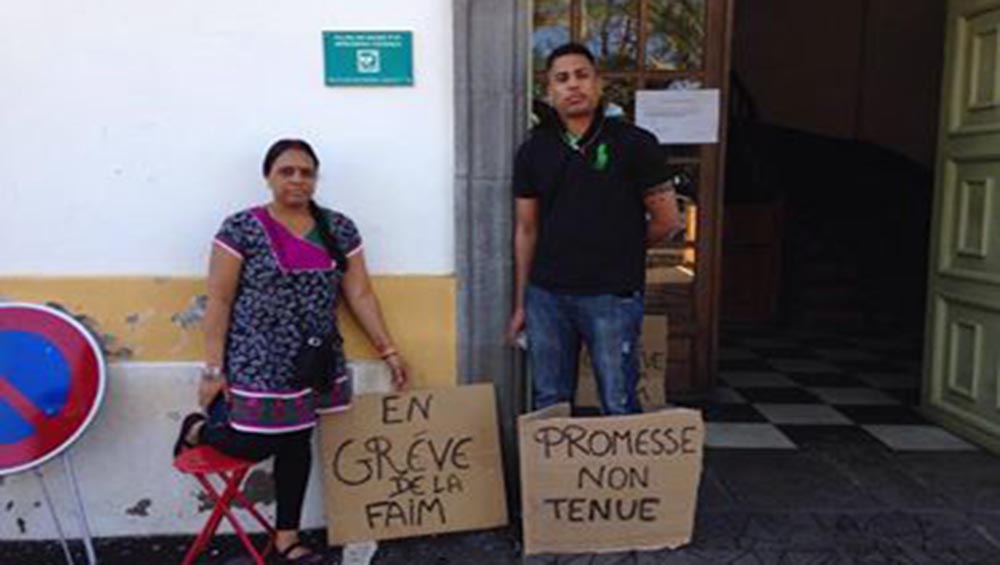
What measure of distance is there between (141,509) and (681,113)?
116 inches

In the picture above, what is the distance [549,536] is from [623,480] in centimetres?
31

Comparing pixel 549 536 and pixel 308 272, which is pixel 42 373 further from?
pixel 549 536

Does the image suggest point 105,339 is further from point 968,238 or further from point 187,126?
point 968,238

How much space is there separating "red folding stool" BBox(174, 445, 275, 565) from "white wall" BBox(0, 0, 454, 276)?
0.67m

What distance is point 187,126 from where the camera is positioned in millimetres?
3111

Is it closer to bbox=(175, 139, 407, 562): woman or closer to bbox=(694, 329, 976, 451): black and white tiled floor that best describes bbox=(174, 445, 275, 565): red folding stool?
bbox=(175, 139, 407, 562): woman

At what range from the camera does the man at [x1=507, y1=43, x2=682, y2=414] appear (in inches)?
116

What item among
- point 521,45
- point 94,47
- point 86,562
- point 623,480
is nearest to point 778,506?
point 623,480

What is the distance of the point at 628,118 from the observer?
177 inches

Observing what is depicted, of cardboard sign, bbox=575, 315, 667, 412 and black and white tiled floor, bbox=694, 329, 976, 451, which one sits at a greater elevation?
cardboard sign, bbox=575, 315, 667, 412

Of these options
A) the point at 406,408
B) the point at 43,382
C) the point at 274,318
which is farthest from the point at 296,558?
the point at 43,382

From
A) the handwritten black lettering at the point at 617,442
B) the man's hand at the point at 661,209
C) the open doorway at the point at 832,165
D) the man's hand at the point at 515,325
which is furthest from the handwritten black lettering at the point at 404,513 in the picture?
the open doorway at the point at 832,165

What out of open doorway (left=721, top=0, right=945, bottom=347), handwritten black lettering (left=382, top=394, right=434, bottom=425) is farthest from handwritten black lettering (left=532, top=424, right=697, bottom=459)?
open doorway (left=721, top=0, right=945, bottom=347)

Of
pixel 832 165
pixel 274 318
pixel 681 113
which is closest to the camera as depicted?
pixel 274 318
